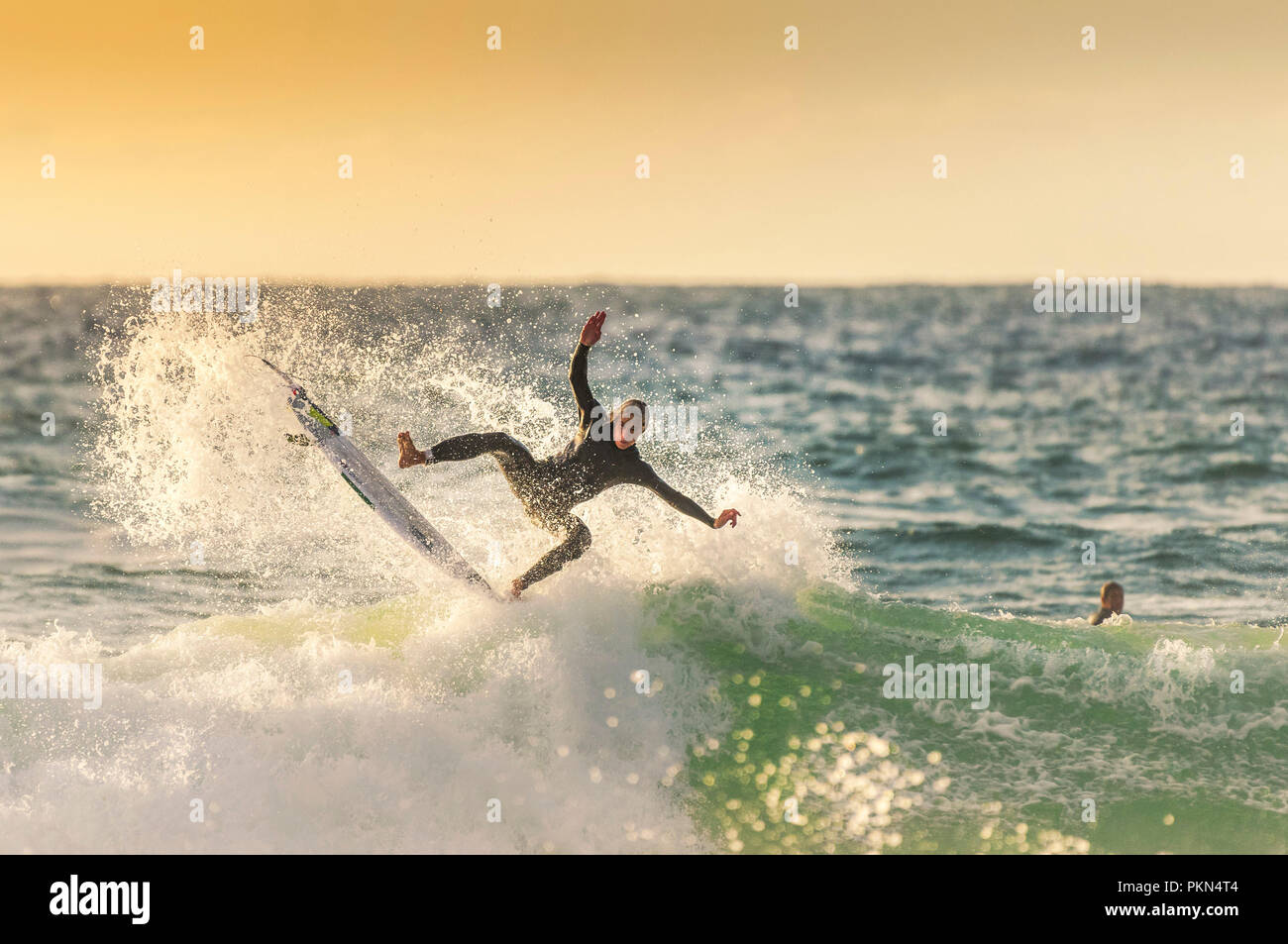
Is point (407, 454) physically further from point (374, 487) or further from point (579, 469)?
point (374, 487)

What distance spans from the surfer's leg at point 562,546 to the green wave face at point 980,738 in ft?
3.27

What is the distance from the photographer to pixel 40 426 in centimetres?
2738

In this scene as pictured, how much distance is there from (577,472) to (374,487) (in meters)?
1.81

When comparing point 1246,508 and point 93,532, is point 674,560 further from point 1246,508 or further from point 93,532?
point 1246,508

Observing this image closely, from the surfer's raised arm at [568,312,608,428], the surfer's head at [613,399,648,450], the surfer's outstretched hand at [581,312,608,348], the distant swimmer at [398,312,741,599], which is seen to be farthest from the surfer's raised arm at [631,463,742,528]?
the surfer's outstretched hand at [581,312,608,348]

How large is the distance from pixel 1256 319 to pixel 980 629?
175 ft

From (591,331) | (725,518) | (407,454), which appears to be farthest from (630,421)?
(407,454)

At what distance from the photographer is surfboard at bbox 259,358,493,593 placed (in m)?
9.16

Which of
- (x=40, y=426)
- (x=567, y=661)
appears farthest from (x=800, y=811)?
(x=40, y=426)

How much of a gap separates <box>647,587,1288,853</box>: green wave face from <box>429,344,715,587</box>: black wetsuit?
1145mm

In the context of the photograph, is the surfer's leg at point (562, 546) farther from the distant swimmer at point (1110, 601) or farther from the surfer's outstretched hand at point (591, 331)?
the distant swimmer at point (1110, 601)

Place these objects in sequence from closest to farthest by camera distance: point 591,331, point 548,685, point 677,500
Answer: point 591,331 → point 677,500 → point 548,685

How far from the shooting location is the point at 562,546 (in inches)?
346

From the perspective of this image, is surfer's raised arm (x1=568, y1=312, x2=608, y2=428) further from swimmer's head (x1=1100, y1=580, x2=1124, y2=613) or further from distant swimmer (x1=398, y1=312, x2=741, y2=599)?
swimmer's head (x1=1100, y1=580, x2=1124, y2=613)
